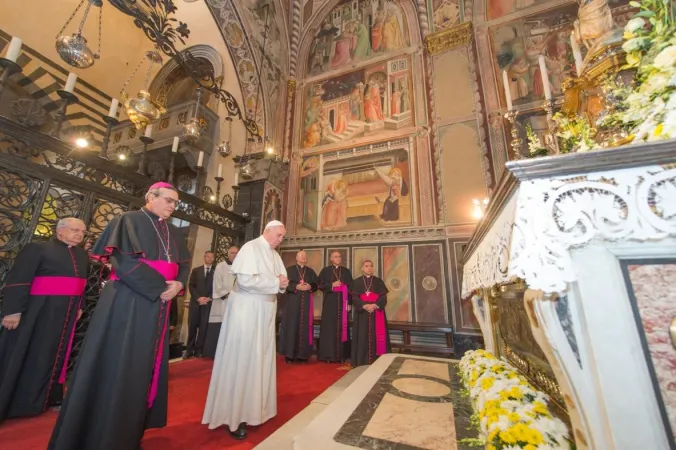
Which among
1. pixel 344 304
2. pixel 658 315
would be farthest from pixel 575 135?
pixel 344 304

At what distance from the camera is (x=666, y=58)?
3.91ft

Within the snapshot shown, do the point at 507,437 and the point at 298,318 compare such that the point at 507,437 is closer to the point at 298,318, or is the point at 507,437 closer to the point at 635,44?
the point at 635,44

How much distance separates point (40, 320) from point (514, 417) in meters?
4.05

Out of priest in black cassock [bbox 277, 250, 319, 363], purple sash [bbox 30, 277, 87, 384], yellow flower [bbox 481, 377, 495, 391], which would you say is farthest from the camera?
priest in black cassock [bbox 277, 250, 319, 363]

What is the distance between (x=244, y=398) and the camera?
2322 millimetres

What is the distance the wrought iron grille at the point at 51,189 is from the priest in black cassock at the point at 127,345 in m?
1.70

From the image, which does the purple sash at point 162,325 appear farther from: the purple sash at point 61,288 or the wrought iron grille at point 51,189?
the wrought iron grille at point 51,189

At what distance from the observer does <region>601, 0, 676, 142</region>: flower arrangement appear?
3.65 ft

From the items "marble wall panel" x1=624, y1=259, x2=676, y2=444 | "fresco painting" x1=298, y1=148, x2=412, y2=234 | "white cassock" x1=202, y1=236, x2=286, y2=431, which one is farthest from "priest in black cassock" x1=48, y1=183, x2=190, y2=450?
"fresco painting" x1=298, y1=148, x2=412, y2=234

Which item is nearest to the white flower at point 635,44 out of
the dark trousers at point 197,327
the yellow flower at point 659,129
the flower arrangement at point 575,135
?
the flower arrangement at point 575,135

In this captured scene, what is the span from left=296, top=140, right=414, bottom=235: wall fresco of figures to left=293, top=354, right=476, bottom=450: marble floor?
439 centimetres

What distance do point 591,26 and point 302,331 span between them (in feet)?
17.1

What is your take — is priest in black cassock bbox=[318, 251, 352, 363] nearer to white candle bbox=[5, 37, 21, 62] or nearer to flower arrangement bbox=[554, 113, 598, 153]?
flower arrangement bbox=[554, 113, 598, 153]

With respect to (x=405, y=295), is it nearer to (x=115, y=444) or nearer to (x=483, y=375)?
(x=483, y=375)
